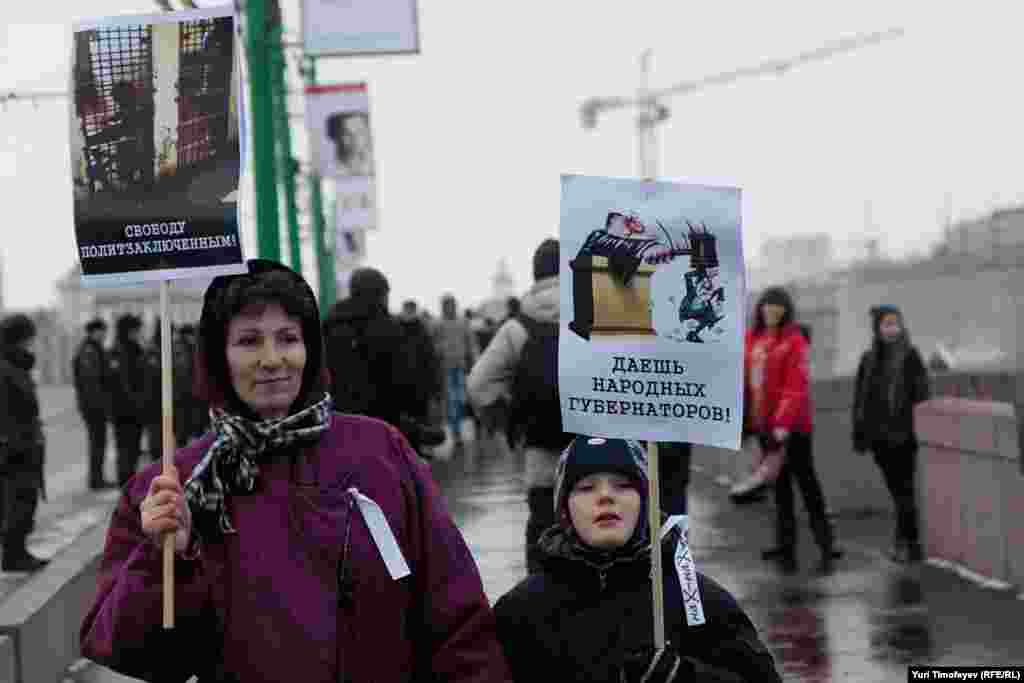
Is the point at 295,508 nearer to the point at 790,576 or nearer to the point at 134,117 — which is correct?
the point at 134,117

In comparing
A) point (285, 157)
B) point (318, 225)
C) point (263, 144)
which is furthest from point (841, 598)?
point (318, 225)

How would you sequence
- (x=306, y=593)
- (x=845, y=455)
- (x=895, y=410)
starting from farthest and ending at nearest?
(x=845, y=455), (x=895, y=410), (x=306, y=593)

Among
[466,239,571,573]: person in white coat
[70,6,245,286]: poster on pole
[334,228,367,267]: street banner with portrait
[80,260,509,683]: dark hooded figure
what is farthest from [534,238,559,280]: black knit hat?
[334,228,367,267]: street banner with portrait

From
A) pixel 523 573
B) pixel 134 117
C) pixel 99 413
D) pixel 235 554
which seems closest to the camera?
pixel 235 554

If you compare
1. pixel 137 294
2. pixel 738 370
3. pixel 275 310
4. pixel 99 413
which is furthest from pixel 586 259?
pixel 137 294

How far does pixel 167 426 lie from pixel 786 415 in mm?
8777

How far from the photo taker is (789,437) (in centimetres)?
1298

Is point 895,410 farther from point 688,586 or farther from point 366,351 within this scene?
point 688,586

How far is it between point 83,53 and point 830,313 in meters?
38.5

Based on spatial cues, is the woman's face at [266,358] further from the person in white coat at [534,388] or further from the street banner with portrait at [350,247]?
the street banner with portrait at [350,247]

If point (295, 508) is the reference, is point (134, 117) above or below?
above

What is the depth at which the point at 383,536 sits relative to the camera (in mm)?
4406

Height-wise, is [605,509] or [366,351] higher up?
[366,351]

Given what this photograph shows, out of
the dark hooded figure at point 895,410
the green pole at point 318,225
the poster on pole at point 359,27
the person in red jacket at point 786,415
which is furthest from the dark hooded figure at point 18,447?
the green pole at point 318,225
